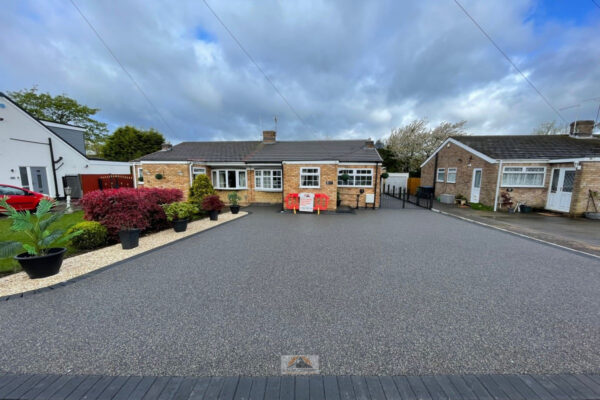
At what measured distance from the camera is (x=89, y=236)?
5934mm

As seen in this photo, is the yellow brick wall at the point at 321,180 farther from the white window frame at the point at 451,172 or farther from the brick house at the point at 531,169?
the white window frame at the point at 451,172

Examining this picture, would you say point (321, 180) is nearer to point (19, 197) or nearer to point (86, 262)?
point (86, 262)

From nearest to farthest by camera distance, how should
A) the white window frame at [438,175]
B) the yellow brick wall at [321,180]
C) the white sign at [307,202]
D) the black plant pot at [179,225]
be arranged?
the black plant pot at [179,225] < the white sign at [307,202] < the yellow brick wall at [321,180] < the white window frame at [438,175]

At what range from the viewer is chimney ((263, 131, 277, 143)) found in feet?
57.2

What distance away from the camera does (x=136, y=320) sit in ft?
9.98

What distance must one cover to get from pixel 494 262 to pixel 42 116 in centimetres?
4004

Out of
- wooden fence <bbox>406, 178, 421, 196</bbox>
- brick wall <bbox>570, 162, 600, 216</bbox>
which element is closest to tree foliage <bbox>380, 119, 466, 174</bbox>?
wooden fence <bbox>406, 178, 421, 196</bbox>

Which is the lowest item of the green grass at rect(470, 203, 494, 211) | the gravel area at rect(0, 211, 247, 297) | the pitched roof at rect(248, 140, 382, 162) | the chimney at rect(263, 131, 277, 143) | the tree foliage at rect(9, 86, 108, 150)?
the gravel area at rect(0, 211, 247, 297)

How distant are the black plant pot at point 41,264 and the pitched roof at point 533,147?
18.0 meters

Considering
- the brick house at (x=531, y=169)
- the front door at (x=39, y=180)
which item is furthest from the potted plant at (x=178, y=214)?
the brick house at (x=531, y=169)

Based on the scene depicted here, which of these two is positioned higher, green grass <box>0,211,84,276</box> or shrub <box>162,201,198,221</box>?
shrub <box>162,201,198,221</box>

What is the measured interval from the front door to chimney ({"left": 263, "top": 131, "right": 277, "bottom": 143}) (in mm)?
13703

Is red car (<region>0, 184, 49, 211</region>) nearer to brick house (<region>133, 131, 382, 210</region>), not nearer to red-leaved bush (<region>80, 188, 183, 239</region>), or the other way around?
brick house (<region>133, 131, 382, 210</region>)

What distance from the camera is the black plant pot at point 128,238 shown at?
595 cm
